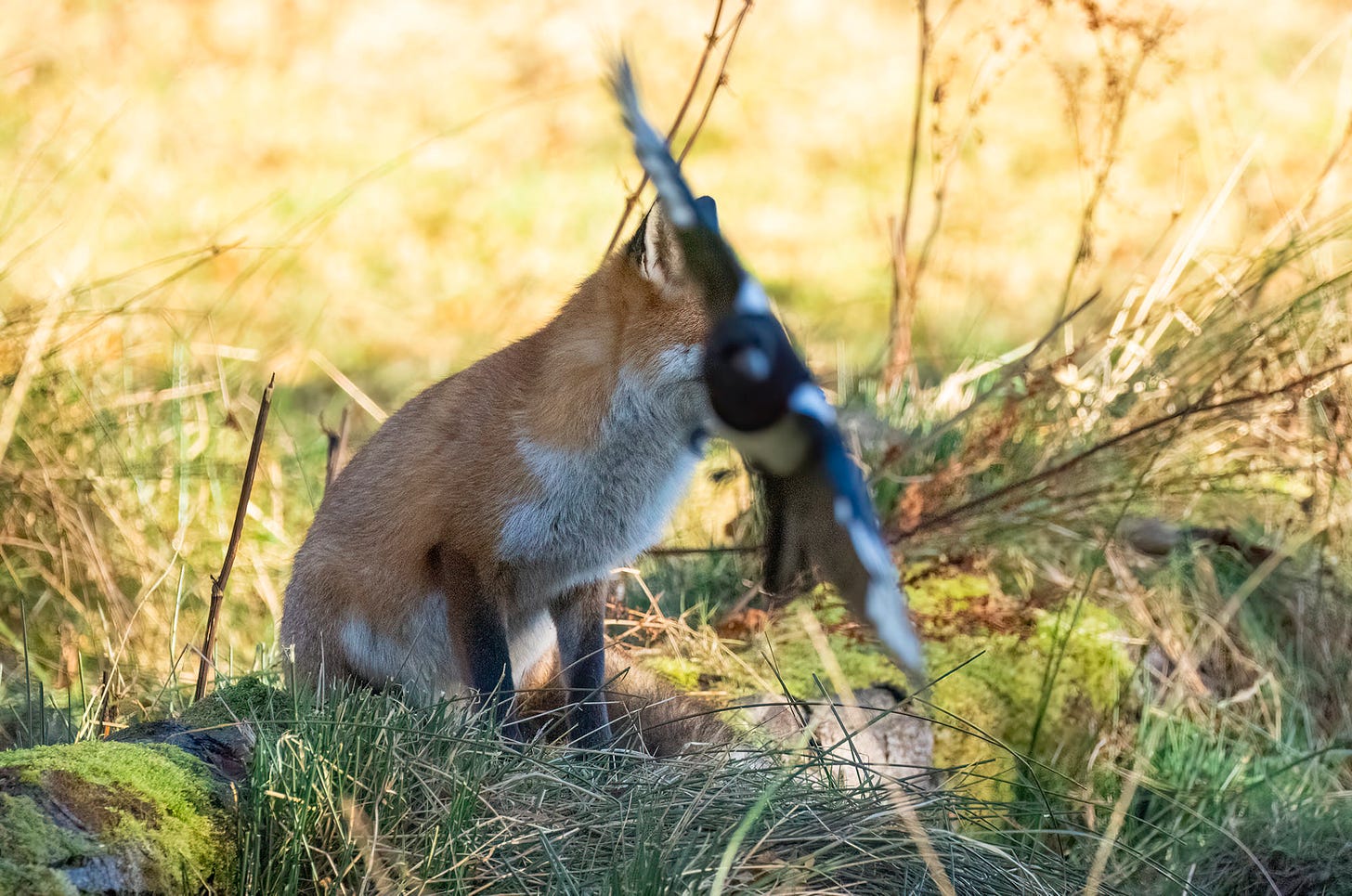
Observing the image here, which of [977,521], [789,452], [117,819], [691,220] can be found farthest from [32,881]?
[977,521]

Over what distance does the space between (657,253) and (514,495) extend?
2.17 ft

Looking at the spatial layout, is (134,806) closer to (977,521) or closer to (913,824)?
(913,824)

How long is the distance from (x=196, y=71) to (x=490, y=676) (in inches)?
379

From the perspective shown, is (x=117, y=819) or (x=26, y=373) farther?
(x=26, y=373)

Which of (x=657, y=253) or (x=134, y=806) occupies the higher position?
(x=657, y=253)

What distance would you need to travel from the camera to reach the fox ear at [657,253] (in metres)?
2.82

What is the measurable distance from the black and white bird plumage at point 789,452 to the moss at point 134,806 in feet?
3.38

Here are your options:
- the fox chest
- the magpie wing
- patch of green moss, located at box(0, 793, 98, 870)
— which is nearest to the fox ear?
the magpie wing

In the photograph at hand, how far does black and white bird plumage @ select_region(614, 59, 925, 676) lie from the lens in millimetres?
1908

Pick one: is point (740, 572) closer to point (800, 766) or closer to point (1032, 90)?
point (800, 766)

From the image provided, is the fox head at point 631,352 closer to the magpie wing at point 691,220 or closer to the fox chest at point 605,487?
the fox chest at point 605,487

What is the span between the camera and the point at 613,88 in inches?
80.4

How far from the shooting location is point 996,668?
4.20 meters

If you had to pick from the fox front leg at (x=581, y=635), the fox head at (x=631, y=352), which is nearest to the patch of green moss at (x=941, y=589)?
the fox front leg at (x=581, y=635)
